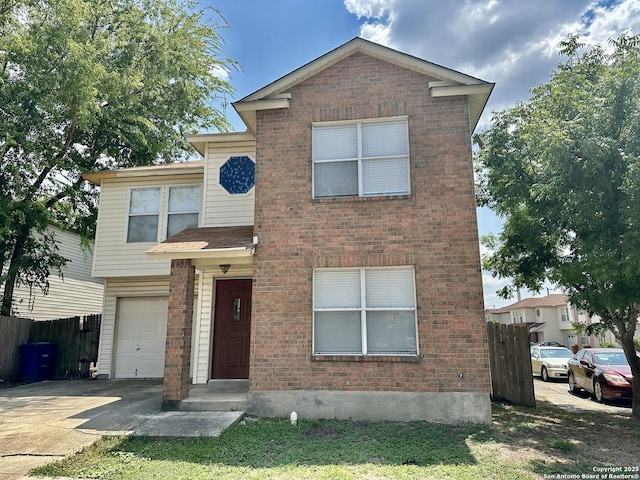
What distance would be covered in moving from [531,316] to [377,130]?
42918mm

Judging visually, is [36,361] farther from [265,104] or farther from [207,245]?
[265,104]

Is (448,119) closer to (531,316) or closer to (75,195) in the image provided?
(75,195)

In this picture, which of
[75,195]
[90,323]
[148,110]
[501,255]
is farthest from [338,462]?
[148,110]

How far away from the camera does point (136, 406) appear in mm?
8906

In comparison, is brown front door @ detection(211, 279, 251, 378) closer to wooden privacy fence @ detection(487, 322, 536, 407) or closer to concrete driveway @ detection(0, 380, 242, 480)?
concrete driveway @ detection(0, 380, 242, 480)

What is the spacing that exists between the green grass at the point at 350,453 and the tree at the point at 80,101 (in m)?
10.2

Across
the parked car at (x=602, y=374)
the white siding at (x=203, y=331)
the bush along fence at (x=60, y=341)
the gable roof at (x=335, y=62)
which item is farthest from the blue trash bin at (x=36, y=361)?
the parked car at (x=602, y=374)

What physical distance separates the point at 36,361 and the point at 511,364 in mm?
13546

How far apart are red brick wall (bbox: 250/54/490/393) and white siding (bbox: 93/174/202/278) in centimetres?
469

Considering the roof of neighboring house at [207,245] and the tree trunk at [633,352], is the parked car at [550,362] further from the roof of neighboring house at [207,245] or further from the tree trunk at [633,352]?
the roof of neighboring house at [207,245]

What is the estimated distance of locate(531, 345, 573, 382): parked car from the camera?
17.0 m

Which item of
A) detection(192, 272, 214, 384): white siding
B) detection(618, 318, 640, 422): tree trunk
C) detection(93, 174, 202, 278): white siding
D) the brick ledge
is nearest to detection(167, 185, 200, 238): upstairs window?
detection(93, 174, 202, 278): white siding

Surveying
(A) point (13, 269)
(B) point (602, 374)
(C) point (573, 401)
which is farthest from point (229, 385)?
(B) point (602, 374)

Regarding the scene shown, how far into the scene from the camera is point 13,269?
48.4ft
